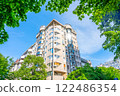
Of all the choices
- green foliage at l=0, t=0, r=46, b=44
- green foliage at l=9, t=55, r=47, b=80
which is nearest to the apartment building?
green foliage at l=9, t=55, r=47, b=80

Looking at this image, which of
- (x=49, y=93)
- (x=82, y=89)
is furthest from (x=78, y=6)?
(x=49, y=93)

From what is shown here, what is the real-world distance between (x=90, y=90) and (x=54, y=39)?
106 ft

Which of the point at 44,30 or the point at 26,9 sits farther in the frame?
the point at 44,30

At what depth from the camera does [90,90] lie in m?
3.21

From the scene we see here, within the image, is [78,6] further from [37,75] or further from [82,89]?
[37,75]

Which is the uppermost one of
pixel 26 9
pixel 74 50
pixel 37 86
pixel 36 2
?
pixel 74 50

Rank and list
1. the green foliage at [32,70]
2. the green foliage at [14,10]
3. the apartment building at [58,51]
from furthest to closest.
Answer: the apartment building at [58,51] → the green foliage at [32,70] → the green foliage at [14,10]

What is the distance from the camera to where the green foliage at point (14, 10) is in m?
3.71

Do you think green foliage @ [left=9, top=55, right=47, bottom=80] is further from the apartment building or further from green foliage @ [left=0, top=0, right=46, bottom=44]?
green foliage @ [left=0, top=0, right=46, bottom=44]

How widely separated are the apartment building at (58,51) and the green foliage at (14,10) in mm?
26285

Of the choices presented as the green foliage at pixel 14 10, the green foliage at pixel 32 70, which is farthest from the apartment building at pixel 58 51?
the green foliage at pixel 14 10

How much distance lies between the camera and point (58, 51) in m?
33.7

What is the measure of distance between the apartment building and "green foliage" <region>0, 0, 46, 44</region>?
26.3 metres

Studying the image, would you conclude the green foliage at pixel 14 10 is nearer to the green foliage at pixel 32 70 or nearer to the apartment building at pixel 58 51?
the green foliage at pixel 32 70
